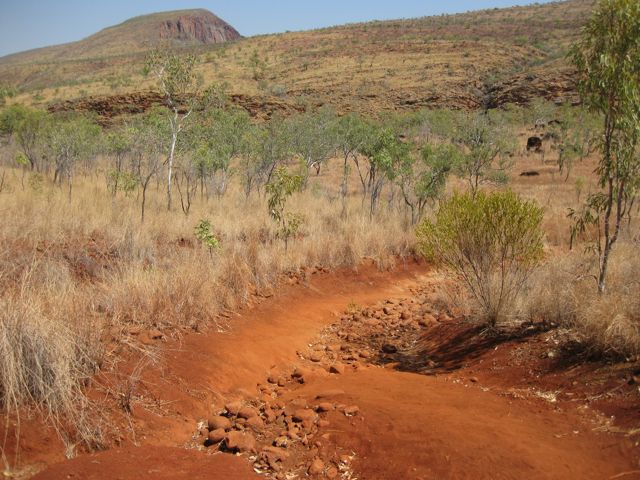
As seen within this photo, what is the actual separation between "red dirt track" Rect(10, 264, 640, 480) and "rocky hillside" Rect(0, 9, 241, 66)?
11185 cm

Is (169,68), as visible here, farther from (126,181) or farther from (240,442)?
(240,442)

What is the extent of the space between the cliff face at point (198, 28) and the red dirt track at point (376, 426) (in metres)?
129

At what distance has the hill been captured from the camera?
49.2m

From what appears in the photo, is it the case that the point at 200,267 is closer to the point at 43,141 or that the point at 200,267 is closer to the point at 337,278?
the point at 337,278

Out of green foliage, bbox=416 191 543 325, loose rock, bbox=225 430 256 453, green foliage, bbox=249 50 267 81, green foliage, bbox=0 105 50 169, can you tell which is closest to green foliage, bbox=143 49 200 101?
green foliage, bbox=0 105 50 169

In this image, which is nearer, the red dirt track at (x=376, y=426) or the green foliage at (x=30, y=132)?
the red dirt track at (x=376, y=426)

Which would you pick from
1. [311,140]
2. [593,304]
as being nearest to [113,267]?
[593,304]

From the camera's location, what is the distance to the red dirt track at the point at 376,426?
12.1 feet

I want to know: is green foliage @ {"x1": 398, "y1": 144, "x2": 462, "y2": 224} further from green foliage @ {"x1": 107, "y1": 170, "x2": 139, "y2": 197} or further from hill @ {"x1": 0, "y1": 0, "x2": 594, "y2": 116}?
hill @ {"x1": 0, "y1": 0, "x2": 594, "y2": 116}

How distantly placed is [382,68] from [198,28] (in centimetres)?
9785

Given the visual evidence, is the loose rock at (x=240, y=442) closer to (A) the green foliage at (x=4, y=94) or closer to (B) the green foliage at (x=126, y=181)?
(B) the green foliage at (x=126, y=181)

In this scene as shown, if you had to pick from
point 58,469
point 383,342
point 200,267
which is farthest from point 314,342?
point 58,469

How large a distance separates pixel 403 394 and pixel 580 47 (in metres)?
5.07

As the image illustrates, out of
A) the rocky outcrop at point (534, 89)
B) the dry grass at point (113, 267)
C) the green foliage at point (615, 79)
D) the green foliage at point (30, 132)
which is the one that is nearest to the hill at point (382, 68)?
the rocky outcrop at point (534, 89)
